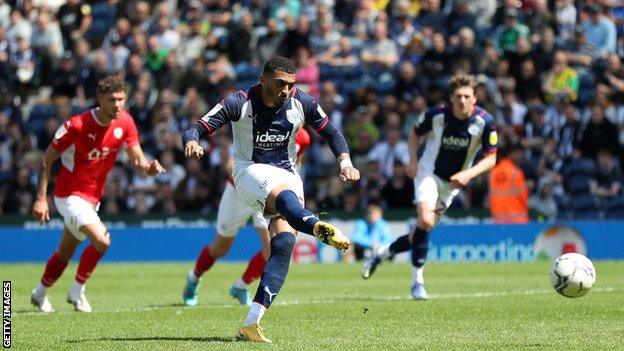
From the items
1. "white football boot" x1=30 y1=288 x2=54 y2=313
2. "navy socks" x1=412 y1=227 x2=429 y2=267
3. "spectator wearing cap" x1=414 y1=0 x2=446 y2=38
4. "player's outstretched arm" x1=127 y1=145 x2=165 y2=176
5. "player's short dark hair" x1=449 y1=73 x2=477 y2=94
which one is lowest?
"spectator wearing cap" x1=414 y1=0 x2=446 y2=38

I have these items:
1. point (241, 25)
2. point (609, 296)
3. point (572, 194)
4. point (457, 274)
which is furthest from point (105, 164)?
point (241, 25)

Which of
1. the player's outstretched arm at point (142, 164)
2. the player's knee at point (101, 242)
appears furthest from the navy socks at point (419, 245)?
the player's knee at point (101, 242)

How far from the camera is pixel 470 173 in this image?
14.5m

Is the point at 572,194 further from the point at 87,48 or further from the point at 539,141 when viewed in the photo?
the point at 87,48

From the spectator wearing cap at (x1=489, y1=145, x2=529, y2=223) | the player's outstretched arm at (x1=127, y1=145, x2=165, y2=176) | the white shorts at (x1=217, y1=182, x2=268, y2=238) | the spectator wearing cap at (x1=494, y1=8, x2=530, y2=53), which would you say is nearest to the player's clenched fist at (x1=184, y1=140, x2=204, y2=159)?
the player's outstretched arm at (x1=127, y1=145, x2=165, y2=176)

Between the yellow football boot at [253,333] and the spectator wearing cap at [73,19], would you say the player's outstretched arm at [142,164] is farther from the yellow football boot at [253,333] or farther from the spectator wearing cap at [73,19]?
the spectator wearing cap at [73,19]

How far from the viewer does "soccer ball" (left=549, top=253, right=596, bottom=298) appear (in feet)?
36.6

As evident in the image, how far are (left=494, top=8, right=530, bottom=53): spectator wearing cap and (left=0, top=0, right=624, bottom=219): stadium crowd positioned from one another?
43mm

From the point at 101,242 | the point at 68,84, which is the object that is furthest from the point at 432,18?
the point at 101,242

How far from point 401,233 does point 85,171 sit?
11.5m

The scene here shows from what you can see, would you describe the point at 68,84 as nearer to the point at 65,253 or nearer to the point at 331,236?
the point at 65,253

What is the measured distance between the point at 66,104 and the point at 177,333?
17.0 m

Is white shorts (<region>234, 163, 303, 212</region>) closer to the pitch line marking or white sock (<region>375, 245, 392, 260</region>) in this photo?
the pitch line marking
